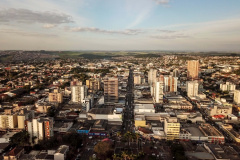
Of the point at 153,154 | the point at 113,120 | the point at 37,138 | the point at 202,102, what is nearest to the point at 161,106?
the point at 202,102

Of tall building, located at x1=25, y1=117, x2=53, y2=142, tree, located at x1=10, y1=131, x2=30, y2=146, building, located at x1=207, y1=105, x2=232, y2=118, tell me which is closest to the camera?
tree, located at x1=10, y1=131, x2=30, y2=146

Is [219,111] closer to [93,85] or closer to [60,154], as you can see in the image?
[60,154]

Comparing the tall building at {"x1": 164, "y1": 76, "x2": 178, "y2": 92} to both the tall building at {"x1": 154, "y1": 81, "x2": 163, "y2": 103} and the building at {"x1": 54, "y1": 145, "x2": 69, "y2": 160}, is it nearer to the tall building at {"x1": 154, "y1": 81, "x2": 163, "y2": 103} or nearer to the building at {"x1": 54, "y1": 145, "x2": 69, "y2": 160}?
the tall building at {"x1": 154, "y1": 81, "x2": 163, "y2": 103}

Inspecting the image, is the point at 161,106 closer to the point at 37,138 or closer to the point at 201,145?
the point at 201,145

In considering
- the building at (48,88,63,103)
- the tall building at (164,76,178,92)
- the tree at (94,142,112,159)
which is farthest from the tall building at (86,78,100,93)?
A: the tree at (94,142,112,159)

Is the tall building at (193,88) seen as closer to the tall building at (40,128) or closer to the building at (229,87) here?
the building at (229,87)

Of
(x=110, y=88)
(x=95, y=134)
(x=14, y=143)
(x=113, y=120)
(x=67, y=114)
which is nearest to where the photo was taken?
(x=14, y=143)
